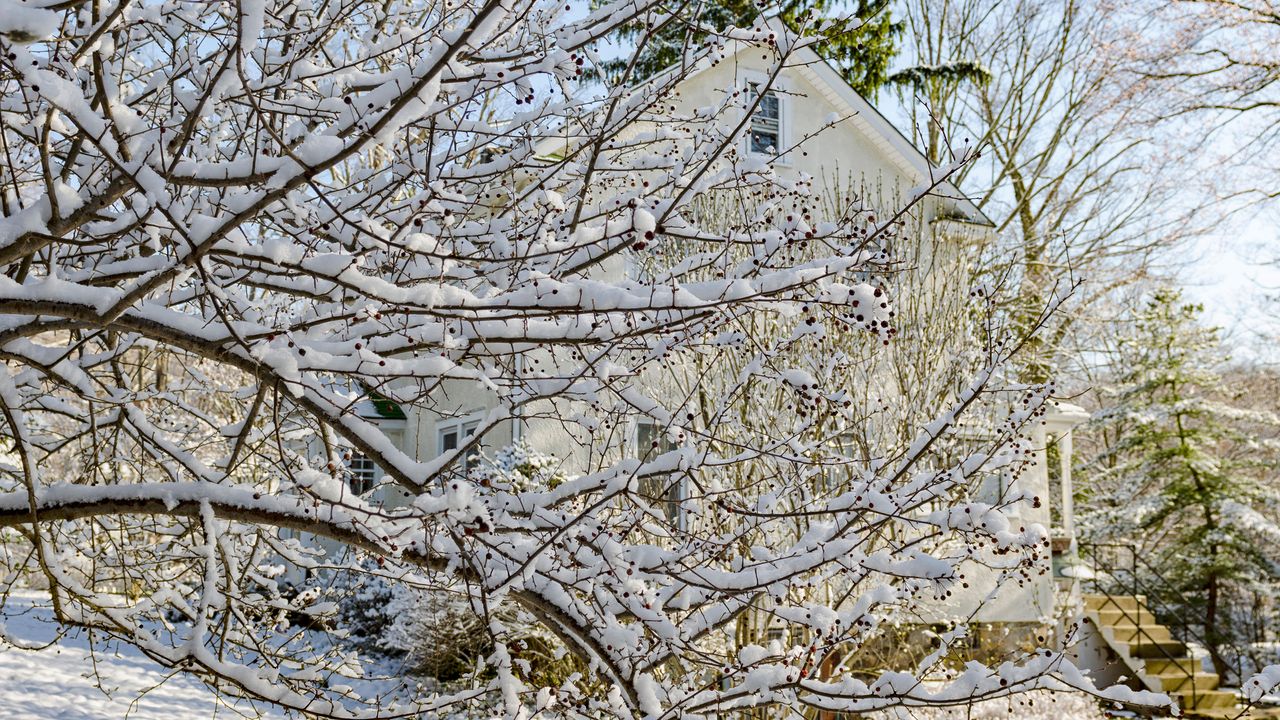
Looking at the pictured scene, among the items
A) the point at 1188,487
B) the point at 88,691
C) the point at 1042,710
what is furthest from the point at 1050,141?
the point at 88,691

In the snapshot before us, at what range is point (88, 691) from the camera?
9.03m

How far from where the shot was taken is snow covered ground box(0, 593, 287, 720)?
330 inches

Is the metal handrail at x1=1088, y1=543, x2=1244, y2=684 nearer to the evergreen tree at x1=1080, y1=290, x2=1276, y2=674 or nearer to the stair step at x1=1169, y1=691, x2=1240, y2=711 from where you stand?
the evergreen tree at x1=1080, y1=290, x2=1276, y2=674

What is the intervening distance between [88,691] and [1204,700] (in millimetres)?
12670

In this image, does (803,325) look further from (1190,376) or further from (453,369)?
(1190,376)

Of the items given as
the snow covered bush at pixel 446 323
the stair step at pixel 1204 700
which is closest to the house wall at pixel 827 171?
the stair step at pixel 1204 700

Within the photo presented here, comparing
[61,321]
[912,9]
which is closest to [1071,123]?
[912,9]

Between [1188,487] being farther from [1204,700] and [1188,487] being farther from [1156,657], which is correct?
[1204,700]

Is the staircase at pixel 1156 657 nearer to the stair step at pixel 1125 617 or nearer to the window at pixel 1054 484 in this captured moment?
the stair step at pixel 1125 617

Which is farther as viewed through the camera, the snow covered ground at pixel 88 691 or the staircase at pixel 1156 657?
the staircase at pixel 1156 657

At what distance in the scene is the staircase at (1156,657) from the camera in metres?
13.4

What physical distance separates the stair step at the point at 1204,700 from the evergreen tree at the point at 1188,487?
1.63 meters

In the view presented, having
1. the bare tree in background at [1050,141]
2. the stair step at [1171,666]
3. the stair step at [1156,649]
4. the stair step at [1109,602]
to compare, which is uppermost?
the bare tree in background at [1050,141]

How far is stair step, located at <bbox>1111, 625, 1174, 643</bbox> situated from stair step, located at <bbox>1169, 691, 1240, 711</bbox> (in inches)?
35.1
